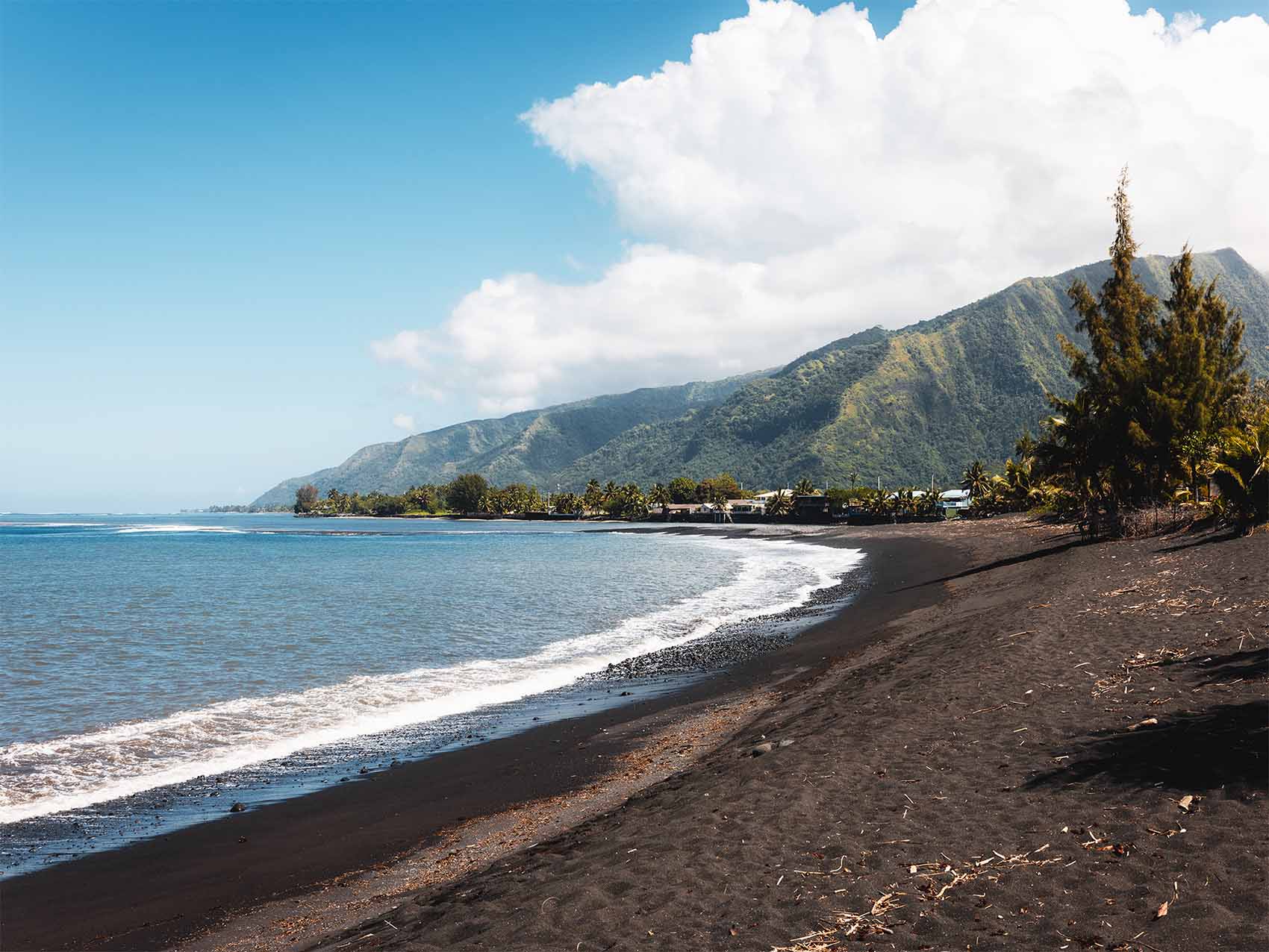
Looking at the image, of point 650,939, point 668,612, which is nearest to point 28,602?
point 668,612

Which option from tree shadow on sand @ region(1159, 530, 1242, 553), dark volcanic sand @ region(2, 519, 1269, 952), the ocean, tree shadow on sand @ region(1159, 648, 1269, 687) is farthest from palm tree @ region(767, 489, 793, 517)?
tree shadow on sand @ region(1159, 648, 1269, 687)

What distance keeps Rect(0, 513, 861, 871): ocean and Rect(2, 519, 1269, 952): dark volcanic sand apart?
6.30 ft

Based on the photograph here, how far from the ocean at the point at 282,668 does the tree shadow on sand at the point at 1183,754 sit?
32.6 ft

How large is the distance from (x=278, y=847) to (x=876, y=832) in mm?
7006

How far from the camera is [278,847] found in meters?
9.35

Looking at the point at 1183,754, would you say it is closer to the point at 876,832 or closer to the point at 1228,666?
the point at 876,832

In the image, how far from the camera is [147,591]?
147 ft

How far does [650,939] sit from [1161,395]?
37.2m

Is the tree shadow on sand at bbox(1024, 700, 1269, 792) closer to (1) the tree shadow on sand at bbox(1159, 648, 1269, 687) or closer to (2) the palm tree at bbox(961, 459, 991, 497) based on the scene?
(1) the tree shadow on sand at bbox(1159, 648, 1269, 687)

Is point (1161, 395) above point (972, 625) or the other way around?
above

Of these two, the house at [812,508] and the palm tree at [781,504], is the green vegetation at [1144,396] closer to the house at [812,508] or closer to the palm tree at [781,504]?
the house at [812,508]

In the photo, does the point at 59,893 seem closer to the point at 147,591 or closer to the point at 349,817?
the point at 349,817

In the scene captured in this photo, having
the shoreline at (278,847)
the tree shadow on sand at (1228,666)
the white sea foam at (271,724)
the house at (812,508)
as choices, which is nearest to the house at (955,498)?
the house at (812,508)

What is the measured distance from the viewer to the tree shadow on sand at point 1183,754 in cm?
710
